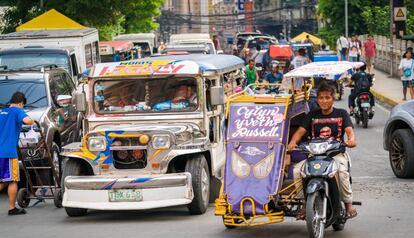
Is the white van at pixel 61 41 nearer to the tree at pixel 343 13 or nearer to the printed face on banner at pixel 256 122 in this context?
the printed face on banner at pixel 256 122

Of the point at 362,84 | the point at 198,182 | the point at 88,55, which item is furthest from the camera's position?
the point at 88,55

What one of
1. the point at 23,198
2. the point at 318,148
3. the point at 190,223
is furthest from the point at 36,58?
the point at 318,148

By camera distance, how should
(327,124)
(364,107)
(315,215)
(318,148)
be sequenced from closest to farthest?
(315,215)
(318,148)
(327,124)
(364,107)

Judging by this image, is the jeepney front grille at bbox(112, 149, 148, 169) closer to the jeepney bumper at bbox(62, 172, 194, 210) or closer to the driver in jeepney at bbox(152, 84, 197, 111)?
the jeepney bumper at bbox(62, 172, 194, 210)

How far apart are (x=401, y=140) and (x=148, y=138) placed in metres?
4.68

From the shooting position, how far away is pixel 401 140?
52.9 ft

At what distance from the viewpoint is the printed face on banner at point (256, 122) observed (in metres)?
11.5

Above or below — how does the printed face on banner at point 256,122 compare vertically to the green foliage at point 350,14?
above

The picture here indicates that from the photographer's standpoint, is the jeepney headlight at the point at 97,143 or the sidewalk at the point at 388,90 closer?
the jeepney headlight at the point at 97,143

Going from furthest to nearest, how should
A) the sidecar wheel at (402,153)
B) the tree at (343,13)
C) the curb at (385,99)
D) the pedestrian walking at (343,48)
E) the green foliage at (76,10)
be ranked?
the tree at (343,13)
the pedestrian walking at (343,48)
the green foliage at (76,10)
the curb at (385,99)
the sidecar wheel at (402,153)

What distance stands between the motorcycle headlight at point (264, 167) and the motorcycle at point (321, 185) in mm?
384

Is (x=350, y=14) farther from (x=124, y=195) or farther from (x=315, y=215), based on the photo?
(x=315, y=215)

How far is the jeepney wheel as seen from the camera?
1438 centimetres

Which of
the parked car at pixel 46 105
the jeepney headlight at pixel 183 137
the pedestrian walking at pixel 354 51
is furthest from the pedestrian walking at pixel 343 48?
the jeepney headlight at pixel 183 137
